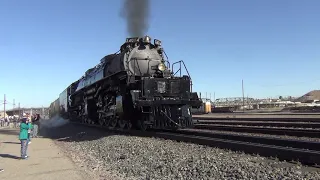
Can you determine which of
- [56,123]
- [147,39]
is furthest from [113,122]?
[56,123]

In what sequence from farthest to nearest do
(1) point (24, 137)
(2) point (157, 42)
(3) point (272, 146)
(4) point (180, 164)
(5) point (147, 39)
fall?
(2) point (157, 42), (5) point (147, 39), (1) point (24, 137), (3) point (272, 146), (4) point (180, 164)

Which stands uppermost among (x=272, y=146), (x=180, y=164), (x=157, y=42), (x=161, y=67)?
(x=157, y=42)

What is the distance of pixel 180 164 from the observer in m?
7.62

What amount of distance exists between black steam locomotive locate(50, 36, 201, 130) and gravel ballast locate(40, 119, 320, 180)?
2.56 m

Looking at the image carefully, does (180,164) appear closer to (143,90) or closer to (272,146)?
(272,146)

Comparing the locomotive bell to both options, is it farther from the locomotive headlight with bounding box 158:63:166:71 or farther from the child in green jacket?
the child in green jacket

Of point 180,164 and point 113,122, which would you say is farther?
point 113,122

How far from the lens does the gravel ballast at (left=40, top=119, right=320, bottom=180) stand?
6.42 meters

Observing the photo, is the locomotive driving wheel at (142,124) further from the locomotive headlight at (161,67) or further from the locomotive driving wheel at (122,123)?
the locomotive headlight at (161,67)

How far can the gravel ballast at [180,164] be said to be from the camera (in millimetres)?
6422

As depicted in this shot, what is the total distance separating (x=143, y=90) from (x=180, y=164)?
259 inches

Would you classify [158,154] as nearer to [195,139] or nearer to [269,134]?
[195,139]

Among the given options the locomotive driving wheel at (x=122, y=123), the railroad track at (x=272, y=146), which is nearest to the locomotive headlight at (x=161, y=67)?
the locomotive driving wheel at (x=122, y=123)

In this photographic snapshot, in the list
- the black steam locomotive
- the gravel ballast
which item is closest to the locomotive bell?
the black steam locomotive
